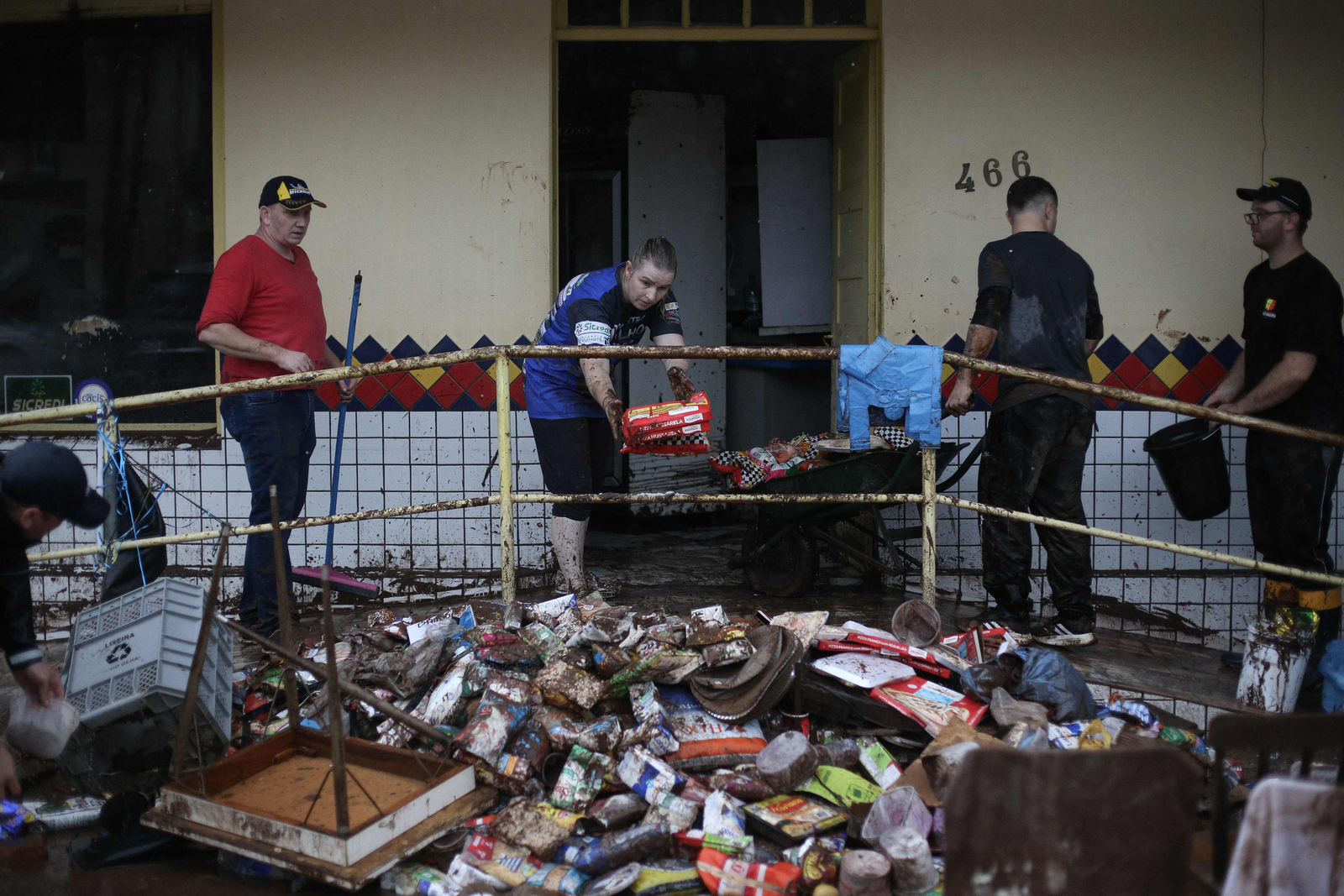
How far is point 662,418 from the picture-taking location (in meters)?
3.93

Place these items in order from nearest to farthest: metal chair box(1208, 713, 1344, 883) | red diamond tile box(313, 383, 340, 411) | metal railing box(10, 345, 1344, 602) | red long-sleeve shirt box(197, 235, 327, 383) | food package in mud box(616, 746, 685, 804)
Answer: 1. metal chair box(1208, 713, 1344, 883)
2. food package in mud box(616, 746, 685, 804)
3. metal railing box(10, 345, 1344, 602)
4. red long-sleeve shirt box(197, 235, 327, 383)
5. red diamond tile box(313, 383, 340, 411)

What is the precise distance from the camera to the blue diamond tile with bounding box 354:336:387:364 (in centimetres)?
531

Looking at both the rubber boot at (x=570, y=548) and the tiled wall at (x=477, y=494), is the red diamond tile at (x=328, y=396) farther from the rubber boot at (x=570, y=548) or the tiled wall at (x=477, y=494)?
the rubber boot at (x=570, y=548)

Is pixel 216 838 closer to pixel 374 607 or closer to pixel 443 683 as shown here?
pixel 443 683

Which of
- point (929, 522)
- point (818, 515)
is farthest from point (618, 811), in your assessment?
point (818, 515)

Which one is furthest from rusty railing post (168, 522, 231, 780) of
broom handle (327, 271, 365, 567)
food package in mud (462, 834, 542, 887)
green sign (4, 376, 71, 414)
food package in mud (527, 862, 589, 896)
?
green sign (4, 376, 71, 414)

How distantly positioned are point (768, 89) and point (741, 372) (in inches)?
89.5

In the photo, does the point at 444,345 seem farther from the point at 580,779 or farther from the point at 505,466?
the point at 580,779

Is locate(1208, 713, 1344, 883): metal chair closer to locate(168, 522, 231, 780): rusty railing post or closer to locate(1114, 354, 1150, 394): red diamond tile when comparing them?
locate(168, 522, 231, 780): rusty railing post

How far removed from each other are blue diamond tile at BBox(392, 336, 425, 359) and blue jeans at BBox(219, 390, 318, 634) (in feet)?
3.92

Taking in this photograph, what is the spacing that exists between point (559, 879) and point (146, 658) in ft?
4.94

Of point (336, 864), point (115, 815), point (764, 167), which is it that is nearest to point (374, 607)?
point (115, 815)

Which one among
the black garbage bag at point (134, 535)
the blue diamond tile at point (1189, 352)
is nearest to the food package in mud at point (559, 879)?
the black garbage bag at point (134, 535)

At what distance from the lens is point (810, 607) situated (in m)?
4.72
